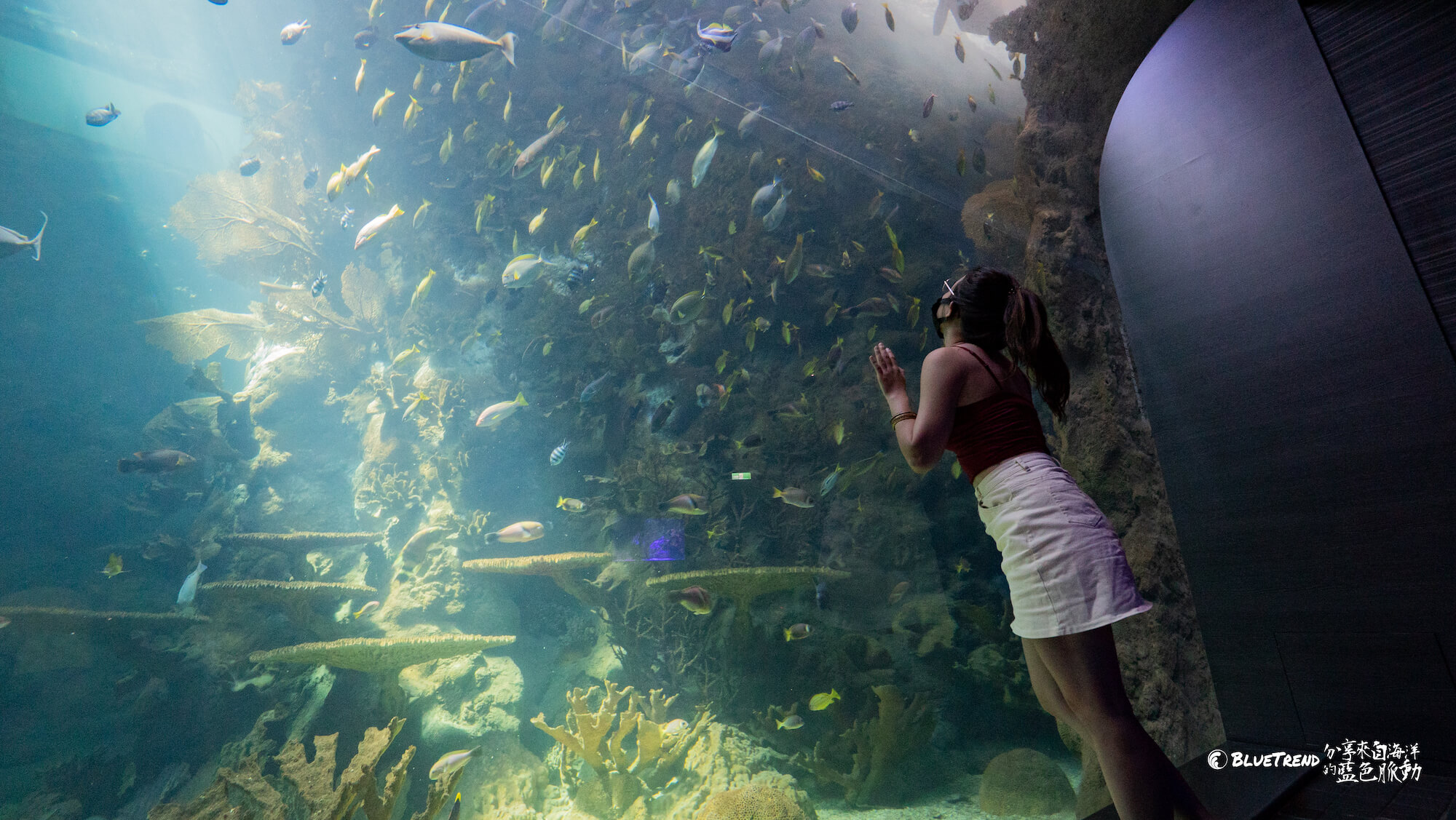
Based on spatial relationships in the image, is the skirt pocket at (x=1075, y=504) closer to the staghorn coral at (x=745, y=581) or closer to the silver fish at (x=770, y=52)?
the staghorn coral at (x=745, y=581)

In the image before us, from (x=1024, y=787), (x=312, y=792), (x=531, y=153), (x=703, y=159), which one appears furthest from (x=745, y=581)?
(x=531, y=153)

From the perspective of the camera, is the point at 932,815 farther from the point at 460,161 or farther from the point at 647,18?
the point at 460,161

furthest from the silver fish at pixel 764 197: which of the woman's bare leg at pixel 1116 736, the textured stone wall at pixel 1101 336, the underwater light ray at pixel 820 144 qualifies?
the woman's bare leg at pixel 1116 736

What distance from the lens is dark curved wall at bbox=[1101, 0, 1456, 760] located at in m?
1.56

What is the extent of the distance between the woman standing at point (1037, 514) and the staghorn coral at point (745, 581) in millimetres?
2822

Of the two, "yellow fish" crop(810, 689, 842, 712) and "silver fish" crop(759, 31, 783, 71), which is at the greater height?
"silver fish" crop(759, 31, 783, 71)

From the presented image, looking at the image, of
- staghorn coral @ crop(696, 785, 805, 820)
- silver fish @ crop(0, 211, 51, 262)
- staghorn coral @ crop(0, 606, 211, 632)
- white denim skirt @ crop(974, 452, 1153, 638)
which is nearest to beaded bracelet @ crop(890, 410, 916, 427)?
white denim skirt @ crop(974, 452, 1153, 638)

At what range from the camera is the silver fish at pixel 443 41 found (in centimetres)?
594

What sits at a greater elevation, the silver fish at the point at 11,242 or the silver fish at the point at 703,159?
the silver fish at the point at 11,242

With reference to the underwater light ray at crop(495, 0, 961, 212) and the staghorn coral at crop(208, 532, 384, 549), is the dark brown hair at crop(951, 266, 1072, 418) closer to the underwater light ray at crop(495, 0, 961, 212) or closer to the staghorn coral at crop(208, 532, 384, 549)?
the underwater light ray at crop(495, 0, 961, 212)

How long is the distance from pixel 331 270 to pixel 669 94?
13105mm

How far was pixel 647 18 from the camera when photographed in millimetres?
9539

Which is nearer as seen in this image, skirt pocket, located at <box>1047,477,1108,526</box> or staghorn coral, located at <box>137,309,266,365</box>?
skirt pocket, located at <box>1047,477,1108,526</box>

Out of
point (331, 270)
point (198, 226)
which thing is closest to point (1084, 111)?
point (331, 270)
